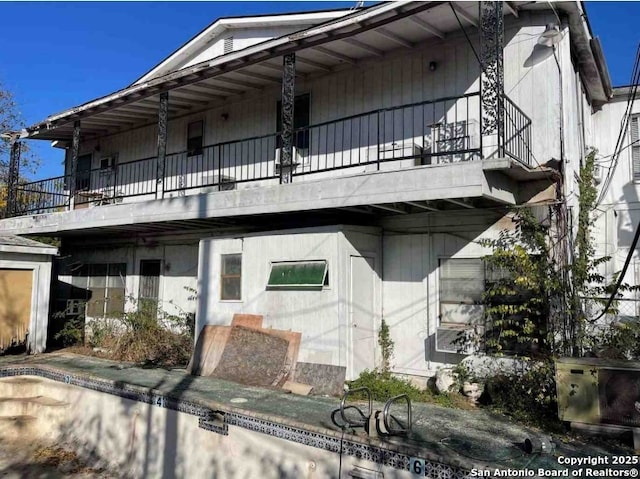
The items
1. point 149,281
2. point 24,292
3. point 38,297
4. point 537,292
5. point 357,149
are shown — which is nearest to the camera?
point 537,292

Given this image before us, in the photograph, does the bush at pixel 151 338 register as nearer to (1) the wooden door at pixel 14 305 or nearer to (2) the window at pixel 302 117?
(1) the wooden door at pixel 14 305

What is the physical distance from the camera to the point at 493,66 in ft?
23.0

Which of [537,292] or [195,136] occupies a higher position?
[195,136]

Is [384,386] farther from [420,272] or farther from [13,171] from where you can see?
[13,171]

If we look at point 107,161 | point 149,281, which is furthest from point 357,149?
point 107,161

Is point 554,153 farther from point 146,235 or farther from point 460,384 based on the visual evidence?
point 146,235

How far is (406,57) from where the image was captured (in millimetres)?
9258

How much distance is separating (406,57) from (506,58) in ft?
6.08

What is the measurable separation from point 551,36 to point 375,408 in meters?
6.11

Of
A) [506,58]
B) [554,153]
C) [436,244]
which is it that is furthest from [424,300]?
[506,58]

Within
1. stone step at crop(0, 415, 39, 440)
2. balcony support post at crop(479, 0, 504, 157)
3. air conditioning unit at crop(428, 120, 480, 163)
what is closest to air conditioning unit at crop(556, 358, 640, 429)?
balcony support post at crop(479, 0, 504, 157)

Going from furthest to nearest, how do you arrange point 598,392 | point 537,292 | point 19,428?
point 19,428 → point 537,292 → point 598,392

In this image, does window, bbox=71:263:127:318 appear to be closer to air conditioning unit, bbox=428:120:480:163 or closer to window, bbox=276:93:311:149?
window, bbox=276:93:311:149

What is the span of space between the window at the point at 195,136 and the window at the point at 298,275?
5305mm
